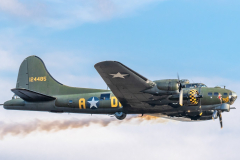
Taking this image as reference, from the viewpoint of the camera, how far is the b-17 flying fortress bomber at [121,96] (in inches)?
898

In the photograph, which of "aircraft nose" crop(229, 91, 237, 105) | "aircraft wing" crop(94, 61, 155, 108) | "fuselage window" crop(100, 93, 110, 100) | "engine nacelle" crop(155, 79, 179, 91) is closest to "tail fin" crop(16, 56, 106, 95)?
→ "fuselage window" crop(100, 93, 110, 100)

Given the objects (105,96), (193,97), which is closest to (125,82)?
(105,96)

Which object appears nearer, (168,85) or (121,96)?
(168,85)

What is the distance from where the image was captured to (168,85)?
74.5 ft

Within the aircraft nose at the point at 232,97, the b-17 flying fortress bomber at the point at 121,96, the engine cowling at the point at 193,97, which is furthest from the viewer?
the aircraft nose at the point at 232,97

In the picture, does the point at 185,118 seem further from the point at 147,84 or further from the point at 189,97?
the point at 147,84

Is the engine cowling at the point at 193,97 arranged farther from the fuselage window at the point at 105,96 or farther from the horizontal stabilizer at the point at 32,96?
the horizontal stabilizer at the point at 32,96

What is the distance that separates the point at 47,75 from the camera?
29.1 metres

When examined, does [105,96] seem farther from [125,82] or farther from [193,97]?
[193,97]

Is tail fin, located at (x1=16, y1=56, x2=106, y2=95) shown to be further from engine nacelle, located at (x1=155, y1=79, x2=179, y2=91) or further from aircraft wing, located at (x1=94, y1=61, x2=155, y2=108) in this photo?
engine nacelle, located at (x1=155, y1=79, x2=179, y2=91)

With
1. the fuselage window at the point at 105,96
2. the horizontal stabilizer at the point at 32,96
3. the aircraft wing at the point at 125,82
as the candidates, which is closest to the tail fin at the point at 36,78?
the horizontal stabilizer at the point at 32,96

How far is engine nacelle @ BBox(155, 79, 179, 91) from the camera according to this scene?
22.6 metres

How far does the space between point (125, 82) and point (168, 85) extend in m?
2.66

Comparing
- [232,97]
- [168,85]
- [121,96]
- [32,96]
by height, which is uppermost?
[168,85]
